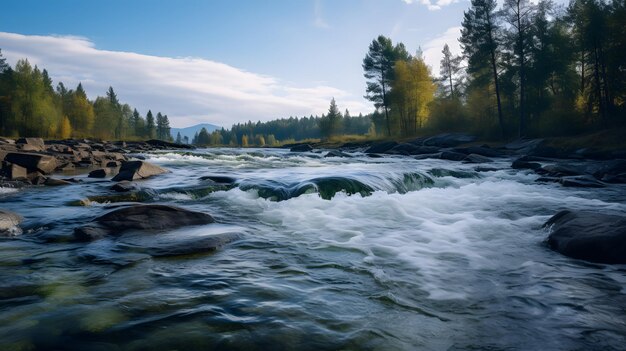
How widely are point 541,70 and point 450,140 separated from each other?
31.7 feet

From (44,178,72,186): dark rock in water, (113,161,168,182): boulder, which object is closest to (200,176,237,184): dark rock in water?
(113,161,168,182): boulder

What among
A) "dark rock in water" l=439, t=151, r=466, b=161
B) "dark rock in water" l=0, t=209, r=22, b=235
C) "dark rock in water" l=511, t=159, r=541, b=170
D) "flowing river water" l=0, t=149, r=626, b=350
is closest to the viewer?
"flowing river water" l=0, t=149, r=626, b=350

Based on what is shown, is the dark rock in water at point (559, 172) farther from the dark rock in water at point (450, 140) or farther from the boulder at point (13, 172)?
the dark rock in water at point (450, 140)

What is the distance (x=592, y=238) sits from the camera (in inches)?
213

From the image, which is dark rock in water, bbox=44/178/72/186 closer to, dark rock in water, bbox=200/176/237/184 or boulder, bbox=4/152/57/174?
boulder, bbox=4/152/57/174

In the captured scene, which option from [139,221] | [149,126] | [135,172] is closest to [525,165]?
[135,172]

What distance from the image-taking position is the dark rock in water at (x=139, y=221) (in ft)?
19.6

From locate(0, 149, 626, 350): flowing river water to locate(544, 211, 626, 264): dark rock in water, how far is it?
12.5 inches

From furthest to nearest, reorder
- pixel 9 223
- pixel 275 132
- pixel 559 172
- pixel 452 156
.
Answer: pixel 275 132 < pixel 452 156 < pixel 559 172 < pixel 9 223

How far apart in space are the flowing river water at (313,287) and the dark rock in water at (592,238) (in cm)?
32

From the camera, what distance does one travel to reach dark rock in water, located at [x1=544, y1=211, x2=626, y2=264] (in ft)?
16.9

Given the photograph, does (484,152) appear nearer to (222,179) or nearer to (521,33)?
(521,33)

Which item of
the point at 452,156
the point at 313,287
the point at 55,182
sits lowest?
the point at 313,287

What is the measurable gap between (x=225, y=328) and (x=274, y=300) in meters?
0.76
